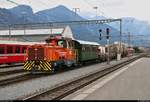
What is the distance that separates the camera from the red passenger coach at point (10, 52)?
38.8 meters

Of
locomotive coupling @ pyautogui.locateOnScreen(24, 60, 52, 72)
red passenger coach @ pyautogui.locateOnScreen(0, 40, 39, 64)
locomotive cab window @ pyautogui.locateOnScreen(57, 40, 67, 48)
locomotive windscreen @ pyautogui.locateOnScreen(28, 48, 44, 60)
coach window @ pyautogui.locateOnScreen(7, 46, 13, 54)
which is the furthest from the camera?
coach window @ pyautogui.locateOnScreen(7, 46, 13, 54)

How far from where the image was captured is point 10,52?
4094cm

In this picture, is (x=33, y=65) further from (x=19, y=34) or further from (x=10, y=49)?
(x=19, y=34)

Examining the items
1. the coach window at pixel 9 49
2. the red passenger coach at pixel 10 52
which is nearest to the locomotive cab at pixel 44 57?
the red passenger coach at pixel 10 52

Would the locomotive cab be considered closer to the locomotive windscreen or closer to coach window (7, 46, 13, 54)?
the locomotive windscreen

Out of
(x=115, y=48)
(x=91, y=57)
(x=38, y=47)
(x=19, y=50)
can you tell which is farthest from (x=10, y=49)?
(x=115, y=48)

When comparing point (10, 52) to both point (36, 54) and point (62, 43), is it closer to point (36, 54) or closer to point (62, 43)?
point (62, 43)

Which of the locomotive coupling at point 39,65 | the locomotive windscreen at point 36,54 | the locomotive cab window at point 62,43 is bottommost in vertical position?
the locomotive coupling at point 39,65

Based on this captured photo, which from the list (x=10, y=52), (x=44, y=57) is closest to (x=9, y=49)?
(x=10, y=52)

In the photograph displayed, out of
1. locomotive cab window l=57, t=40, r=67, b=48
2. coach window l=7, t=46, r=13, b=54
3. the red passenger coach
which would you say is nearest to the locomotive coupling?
locomotive cab window l=57, t=40, r=67, b=48

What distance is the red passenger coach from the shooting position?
3884 centimetres

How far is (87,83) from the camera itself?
816 inches

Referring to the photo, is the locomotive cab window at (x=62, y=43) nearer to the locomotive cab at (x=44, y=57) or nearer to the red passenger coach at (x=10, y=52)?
the locomotive cab at (x=44, y=57)

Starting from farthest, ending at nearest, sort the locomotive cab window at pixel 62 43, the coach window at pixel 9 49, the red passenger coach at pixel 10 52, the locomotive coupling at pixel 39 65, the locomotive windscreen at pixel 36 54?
the coach window at pixel 9 49 < the red passenger coach at pixel 10 52 < the locomotive cab window at pixel 62 43 < the locomotive windscreen at pixel 36 54 < the locomotive coupling at pixel 39 65
